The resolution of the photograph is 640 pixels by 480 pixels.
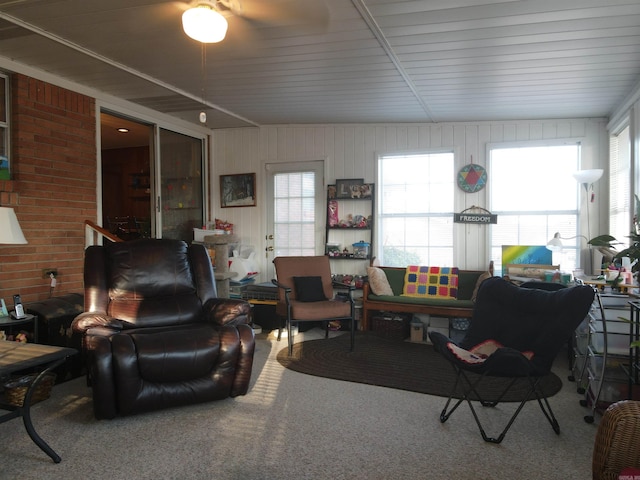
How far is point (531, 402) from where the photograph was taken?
3.10 metres

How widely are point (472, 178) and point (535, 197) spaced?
72 cm

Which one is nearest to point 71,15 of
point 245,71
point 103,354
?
point 245,71

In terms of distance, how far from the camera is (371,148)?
5605 millimetres

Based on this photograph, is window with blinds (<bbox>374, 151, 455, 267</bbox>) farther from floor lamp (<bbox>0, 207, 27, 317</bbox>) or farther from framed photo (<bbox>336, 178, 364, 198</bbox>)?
floor lamp (<bbox>0, 207, 27, 317</bbox>)

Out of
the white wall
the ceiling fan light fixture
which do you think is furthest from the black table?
the white wall

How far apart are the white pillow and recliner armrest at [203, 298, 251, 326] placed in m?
2.14

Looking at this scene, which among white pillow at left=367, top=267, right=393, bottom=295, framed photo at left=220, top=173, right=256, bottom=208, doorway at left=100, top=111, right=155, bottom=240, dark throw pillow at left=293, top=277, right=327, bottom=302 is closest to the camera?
dark throw pillow at left=293, top=277, right=327, bottom=302

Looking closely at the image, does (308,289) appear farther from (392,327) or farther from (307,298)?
(392,327)

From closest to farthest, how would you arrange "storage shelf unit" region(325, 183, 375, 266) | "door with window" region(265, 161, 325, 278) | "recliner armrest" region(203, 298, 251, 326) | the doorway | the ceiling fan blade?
1. the ceiling fan blade
2. "recliner armrest" region(203, 298, 251, 326)
3. "storage shelf unit" region(325, 183, 375, 266)
4. "door with window" region(265, 161, 325, 278)
5. the doorway

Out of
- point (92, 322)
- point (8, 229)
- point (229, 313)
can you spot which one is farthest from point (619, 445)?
point (8, 229)

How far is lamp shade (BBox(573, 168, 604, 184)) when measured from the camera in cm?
434

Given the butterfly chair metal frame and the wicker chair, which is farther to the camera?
the butterfly chair metal frame

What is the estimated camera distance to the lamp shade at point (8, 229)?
9.71 feet

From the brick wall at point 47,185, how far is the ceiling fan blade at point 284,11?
233cm
